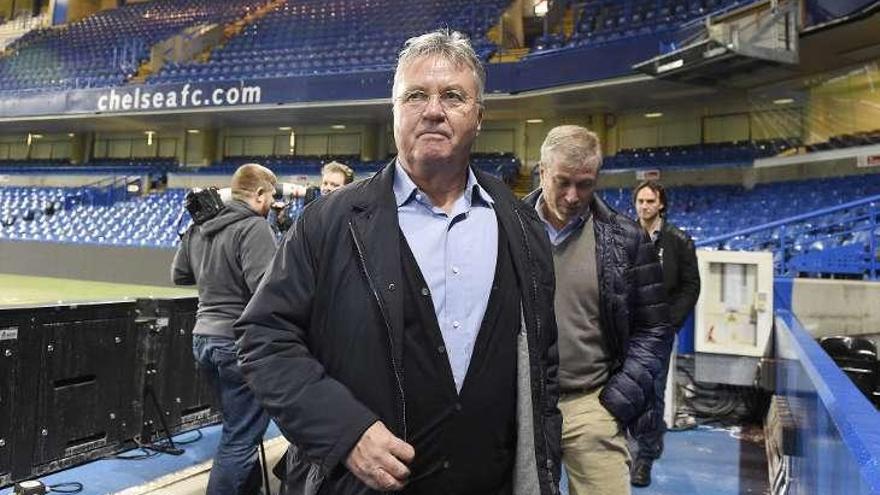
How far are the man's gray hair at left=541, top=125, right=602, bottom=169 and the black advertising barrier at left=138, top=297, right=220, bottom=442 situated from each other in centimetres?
300

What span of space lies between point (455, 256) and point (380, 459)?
419 mm

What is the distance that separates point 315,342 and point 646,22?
11478mm

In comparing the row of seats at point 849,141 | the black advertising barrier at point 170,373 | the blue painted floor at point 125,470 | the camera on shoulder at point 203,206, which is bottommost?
the blue painted floor at point 125,470

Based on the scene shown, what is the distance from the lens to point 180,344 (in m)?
4.13

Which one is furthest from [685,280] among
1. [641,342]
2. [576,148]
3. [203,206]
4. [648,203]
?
[203,206]

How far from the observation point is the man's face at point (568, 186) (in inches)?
72.6

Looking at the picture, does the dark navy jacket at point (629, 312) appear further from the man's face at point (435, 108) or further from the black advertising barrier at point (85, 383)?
the black advertising barrier at point (85, 383)

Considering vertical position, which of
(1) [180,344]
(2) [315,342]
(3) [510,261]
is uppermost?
(3) [510,261]

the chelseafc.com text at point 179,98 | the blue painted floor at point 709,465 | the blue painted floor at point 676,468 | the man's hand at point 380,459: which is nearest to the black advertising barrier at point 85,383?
the blue painted floor at point 676,468

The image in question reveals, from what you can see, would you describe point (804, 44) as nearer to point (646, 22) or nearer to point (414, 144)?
point (646, 22)

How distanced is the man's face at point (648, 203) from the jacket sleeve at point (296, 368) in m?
2.57

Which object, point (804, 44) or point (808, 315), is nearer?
point (808, 315)

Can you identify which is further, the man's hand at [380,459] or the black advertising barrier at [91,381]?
the black advertising barrier at [91,381]

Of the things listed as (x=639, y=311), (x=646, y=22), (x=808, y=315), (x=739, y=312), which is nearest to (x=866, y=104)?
(x=646, y=22)
